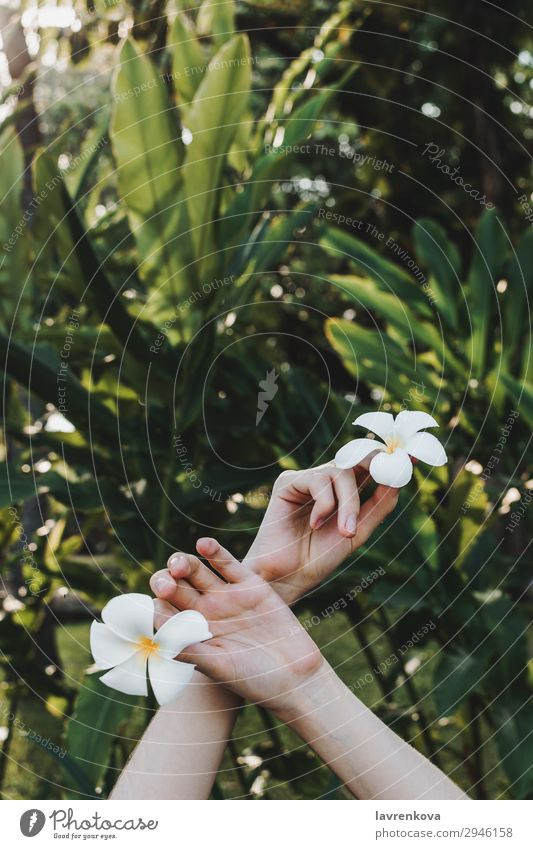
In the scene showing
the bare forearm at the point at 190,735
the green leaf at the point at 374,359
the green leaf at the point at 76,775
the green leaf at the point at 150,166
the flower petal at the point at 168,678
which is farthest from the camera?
the green leaf at the point at 374,359

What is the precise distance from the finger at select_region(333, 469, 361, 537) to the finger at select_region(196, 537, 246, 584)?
0.29 feet

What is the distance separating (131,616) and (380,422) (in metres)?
0.25

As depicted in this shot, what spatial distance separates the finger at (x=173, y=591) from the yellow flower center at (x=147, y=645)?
0.03 m

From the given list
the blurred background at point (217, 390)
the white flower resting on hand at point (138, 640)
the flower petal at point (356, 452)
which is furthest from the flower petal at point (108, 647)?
the blurred background at point (217, 390)

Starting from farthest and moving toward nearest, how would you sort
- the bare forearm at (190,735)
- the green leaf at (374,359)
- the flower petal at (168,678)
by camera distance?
the green leaf at (374,359) < the bare forearm at (190,735) < the flower petal at (168,678)

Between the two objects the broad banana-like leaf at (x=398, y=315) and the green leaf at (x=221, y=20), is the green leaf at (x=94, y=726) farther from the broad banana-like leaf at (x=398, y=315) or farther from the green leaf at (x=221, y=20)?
the green leaf at (x=221, y=20)

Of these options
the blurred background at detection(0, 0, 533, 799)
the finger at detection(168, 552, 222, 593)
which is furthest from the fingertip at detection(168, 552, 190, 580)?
the blurred background at detection(0, 0, 533, 799)

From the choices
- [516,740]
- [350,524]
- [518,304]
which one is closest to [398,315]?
[518,304]

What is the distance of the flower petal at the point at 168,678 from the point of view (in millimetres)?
565

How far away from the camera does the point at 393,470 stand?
2.07 feet

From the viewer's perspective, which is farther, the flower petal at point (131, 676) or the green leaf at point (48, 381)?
the green leaf at point (48, 381)

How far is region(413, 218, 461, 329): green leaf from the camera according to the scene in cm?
162

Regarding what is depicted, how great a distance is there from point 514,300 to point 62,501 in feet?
3.23

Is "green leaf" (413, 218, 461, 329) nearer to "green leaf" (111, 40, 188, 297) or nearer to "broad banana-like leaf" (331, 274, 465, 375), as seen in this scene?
"broad banana-like leaf" (331, 274, 465, 375)
